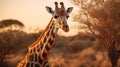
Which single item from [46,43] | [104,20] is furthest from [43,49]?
[104,20]

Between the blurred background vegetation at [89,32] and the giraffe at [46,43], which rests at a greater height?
the giraffe at [46,43]

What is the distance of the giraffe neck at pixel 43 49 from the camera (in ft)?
15.8

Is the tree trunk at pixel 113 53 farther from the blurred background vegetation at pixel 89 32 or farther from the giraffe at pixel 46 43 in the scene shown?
the giraffe at pixel 46 43

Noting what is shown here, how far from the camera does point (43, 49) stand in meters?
4.90

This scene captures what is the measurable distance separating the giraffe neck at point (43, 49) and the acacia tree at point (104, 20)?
17.2ft

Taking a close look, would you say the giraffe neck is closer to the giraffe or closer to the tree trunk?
the giraffe

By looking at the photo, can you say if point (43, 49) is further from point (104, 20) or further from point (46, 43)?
point (104, 20)

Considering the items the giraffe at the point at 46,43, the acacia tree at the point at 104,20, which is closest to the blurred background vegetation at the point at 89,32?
the acacia tree at the point at 104,20

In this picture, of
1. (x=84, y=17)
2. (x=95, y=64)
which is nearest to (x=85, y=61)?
(x=95, y=64)

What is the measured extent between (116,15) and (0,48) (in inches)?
163

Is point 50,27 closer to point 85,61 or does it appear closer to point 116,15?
point 116,15

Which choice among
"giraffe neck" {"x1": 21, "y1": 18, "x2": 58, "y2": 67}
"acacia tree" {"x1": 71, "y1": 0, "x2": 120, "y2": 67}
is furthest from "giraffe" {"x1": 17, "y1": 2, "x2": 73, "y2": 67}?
"acacia tree" {"x1": 71, "y1": 0, "x2": 120, "y2": 67}

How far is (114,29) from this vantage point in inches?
391

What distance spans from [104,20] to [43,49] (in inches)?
214
